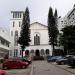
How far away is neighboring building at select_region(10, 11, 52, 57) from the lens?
102 m

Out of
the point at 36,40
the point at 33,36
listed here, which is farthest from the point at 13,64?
the point at 33,36

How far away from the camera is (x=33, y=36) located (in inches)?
4141

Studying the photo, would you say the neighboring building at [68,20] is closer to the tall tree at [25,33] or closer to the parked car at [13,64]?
the tall tree at [25,33]

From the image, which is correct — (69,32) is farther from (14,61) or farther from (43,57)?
(14,61)

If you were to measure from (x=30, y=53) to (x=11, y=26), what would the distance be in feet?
43.1

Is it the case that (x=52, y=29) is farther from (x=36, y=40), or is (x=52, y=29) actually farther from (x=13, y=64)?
(x=13, y=64)

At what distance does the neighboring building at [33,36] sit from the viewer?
10175 centimetres

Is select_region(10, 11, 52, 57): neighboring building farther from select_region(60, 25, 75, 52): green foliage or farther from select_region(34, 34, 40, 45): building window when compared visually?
select_region(60, 25, 75, 52): green foliage

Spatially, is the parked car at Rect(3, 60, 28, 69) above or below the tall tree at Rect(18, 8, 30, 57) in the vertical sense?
below

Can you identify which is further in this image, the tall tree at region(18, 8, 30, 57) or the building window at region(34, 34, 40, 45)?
the building window at region(34, 34, 40, 45)

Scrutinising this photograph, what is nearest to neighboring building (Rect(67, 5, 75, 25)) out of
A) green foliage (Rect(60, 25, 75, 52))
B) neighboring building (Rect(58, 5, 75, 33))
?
neighboring building (Rect(58, 5, 75, 33))

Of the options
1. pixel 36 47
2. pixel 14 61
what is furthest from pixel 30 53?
pixel 14 61

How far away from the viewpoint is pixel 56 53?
320 feet

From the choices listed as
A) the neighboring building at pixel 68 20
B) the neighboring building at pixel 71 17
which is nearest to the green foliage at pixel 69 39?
the neighboring building at pixel 71 17
